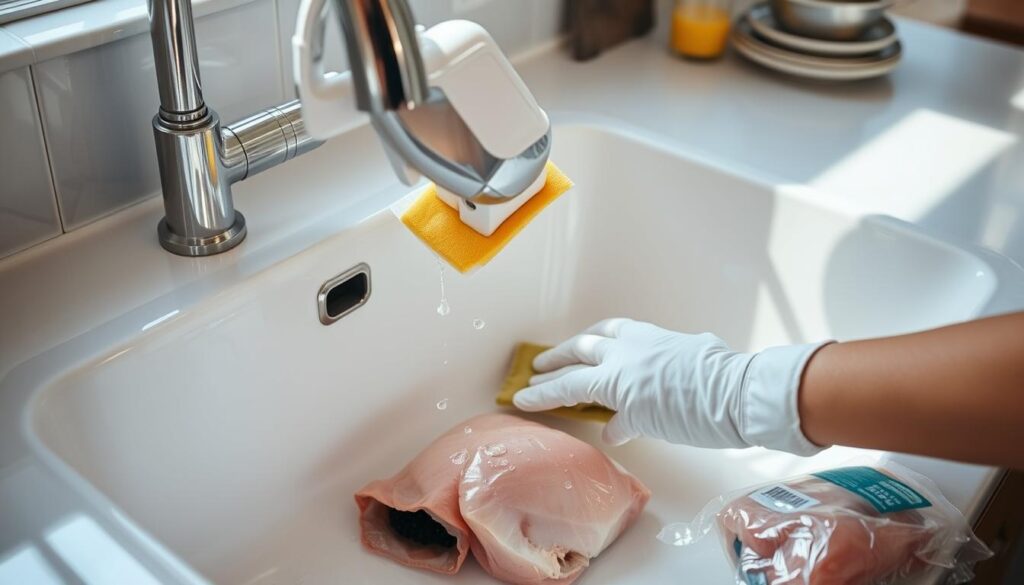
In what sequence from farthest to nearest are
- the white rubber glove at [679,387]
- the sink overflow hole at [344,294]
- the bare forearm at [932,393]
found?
the sink overflow hole at [344,294], the white rubber glove at [679,387], the bare forearm at [932,393]

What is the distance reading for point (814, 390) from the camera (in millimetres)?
720

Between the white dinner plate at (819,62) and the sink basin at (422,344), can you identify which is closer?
the sink basin at (422,344)

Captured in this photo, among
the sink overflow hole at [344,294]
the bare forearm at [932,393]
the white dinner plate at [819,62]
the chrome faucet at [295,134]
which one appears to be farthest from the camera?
the white dinner plate at [819,62]

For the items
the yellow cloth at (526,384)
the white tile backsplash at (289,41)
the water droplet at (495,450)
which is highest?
the white tile backsplash at (289,41)

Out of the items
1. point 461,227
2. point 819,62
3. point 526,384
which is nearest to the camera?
point 461,227

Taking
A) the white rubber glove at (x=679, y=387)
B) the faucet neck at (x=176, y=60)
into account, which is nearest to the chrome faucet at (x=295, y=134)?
the faucet neck at (x=176, y=60)

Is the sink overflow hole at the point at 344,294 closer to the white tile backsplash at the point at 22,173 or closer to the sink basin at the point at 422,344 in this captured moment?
the sink basin at the point at 422,344

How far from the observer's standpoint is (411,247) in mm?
911

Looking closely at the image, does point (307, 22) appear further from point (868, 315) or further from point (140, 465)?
point (868, 315)

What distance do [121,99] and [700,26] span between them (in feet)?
2.28

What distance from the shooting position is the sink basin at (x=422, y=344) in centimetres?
75

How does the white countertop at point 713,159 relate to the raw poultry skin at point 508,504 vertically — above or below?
above

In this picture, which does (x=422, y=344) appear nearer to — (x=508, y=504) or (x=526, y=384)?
(x=526, y=384)

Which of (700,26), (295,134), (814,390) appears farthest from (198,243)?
(700,26)
